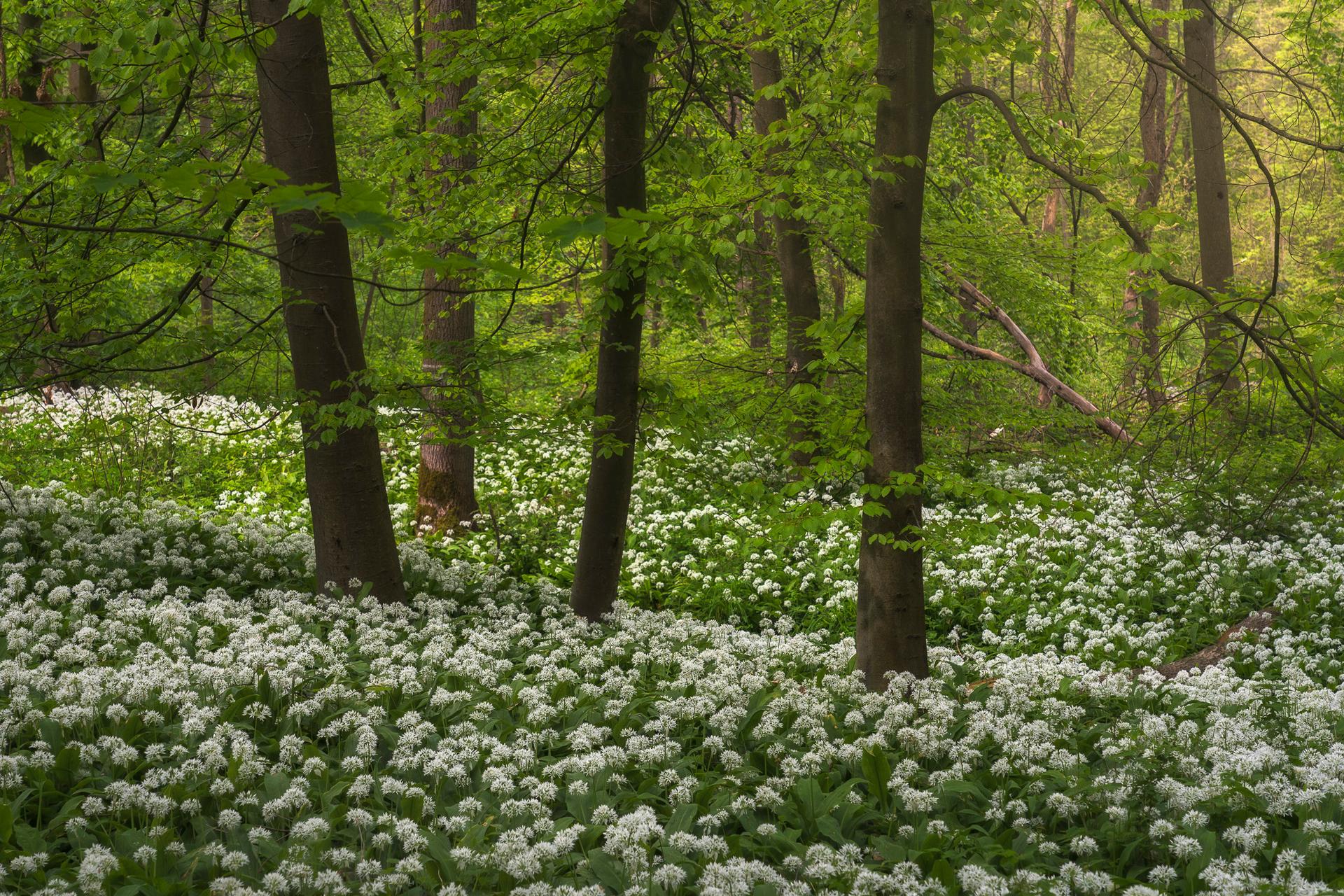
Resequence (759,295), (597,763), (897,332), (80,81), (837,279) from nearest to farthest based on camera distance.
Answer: (597,763) < (897,332) < (759,295) < (80,81) < (837,279)

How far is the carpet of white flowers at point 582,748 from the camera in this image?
11.0ft

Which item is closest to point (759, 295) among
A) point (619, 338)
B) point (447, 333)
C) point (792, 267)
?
point (792, 267)

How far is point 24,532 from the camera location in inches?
291

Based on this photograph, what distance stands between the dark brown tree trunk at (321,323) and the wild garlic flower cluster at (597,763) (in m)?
0.44

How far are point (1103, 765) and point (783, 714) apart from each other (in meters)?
1.53

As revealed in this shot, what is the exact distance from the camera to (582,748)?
4.38 m

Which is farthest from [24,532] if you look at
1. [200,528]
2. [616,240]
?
[616,240]

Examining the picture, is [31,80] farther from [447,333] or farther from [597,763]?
[597,763]

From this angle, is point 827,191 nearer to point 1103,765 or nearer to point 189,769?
point 1103,765

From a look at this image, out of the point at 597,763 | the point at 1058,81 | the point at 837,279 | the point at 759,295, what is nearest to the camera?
the point at 597,763

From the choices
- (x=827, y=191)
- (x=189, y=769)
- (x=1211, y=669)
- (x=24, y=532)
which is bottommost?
(x=1211, y=669)

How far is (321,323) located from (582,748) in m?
3.72

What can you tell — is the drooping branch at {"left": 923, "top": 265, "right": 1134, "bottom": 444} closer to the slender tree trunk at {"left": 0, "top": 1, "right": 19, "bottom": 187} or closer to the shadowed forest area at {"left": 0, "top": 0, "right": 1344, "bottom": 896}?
the shadowed forest area at {"left": 0, "top": 0, "right": 1344, "bottom": 896}

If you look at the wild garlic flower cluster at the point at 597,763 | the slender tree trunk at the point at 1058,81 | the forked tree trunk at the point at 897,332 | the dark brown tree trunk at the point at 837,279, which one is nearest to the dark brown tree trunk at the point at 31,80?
the wild garlic flower cluster at the point at 597,763
